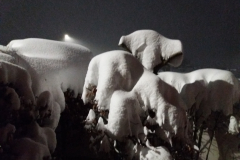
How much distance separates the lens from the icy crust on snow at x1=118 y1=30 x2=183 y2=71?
3.08m

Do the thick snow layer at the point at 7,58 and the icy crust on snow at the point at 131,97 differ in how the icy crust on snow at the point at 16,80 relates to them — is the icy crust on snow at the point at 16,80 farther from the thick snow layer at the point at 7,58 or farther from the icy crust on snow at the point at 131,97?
the icy crust on snow at the point at 131,97

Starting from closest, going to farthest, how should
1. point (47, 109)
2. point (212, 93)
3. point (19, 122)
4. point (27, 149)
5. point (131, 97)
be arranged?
point (27, 149) < point (19, 122) < point (47, 109) < point (131, 97) < point (212, 93)

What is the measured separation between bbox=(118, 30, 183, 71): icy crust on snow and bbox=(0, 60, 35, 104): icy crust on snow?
4.74ft

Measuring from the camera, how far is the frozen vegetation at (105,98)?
193 cm

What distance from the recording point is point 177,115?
8.23ft

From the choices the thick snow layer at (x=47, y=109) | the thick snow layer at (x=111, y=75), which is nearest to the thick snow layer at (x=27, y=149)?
the thick snow layer at (x=47, y=109)

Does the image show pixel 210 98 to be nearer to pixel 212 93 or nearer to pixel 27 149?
pixel 212 93

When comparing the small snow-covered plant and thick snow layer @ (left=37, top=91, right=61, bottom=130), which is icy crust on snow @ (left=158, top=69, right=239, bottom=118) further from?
the small snow-covered plant

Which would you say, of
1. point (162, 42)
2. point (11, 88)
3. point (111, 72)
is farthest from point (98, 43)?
point (11, 88)

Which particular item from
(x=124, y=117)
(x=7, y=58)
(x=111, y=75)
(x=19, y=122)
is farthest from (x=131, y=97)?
(x=7, y=58)

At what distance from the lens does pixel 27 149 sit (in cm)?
181

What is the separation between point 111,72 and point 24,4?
3816 mm

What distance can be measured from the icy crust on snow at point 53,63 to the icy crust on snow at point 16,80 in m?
0.42

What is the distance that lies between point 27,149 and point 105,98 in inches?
39.1
